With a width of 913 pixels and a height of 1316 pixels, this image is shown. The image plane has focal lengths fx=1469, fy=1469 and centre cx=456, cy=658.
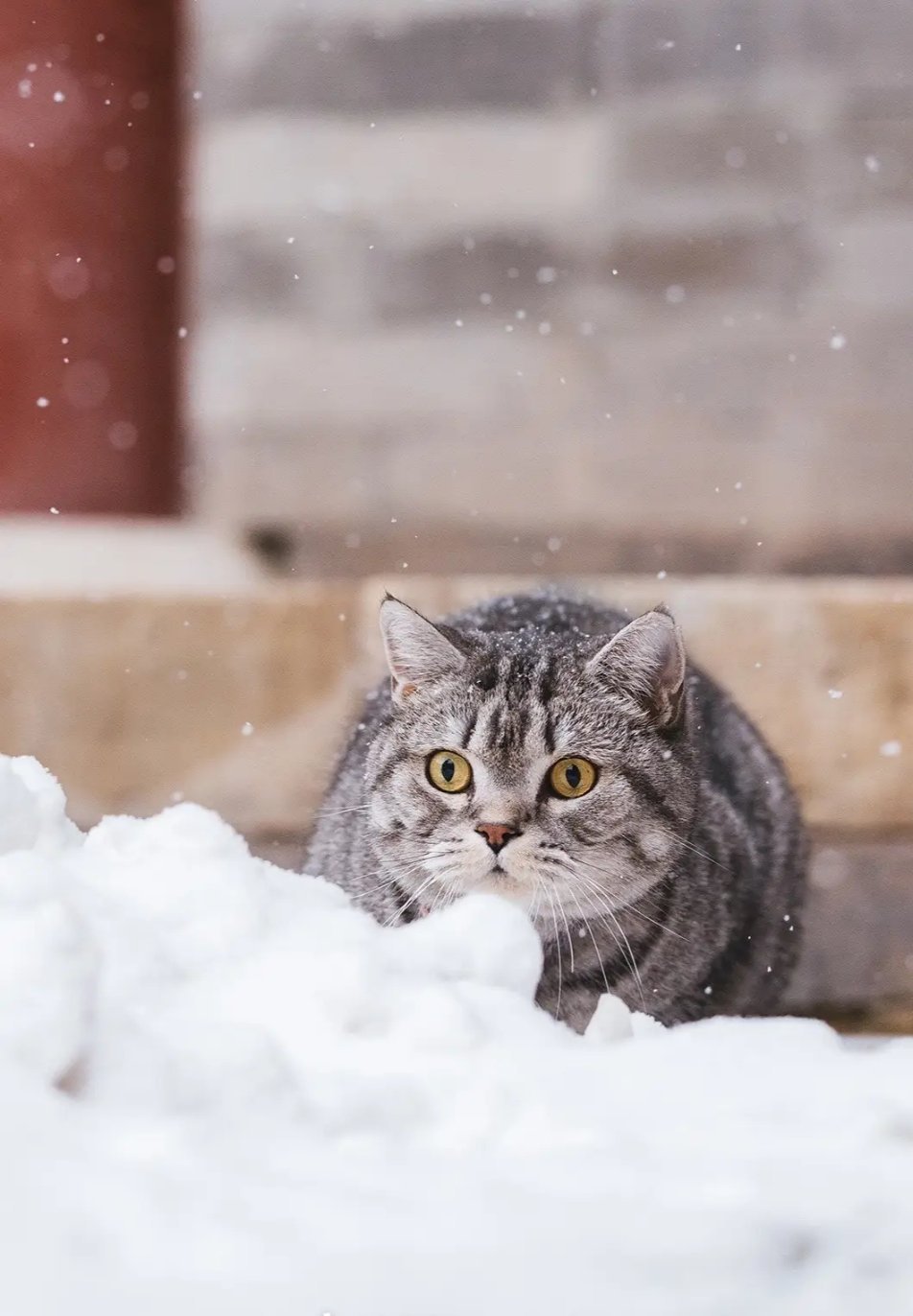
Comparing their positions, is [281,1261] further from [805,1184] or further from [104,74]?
[104,74]

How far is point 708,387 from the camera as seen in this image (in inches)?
128

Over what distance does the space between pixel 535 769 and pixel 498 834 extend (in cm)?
11

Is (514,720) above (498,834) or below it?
above

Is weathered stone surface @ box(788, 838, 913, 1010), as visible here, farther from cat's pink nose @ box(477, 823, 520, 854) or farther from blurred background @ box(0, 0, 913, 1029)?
cat's pink nose @ box(477, 823, 520, 854)

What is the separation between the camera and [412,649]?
6.50ft

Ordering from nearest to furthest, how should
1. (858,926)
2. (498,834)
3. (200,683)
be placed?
(498,834) → (858,926) → (200,683)

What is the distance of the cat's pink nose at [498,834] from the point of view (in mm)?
1762

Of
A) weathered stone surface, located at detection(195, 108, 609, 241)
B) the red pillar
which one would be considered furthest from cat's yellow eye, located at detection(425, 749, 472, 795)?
the red pillar

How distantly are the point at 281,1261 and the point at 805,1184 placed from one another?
0.27m

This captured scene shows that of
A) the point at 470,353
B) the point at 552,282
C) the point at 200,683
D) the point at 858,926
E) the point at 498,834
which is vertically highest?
the point at 552,282

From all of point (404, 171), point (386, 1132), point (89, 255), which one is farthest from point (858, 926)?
point (89, 255)

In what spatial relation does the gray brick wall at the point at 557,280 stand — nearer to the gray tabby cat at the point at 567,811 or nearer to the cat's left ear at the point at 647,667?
the gray tabby cat at the point at 567,811

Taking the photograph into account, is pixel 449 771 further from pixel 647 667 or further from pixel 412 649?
pixel 647 667

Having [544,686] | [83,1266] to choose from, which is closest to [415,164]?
[544,686]
